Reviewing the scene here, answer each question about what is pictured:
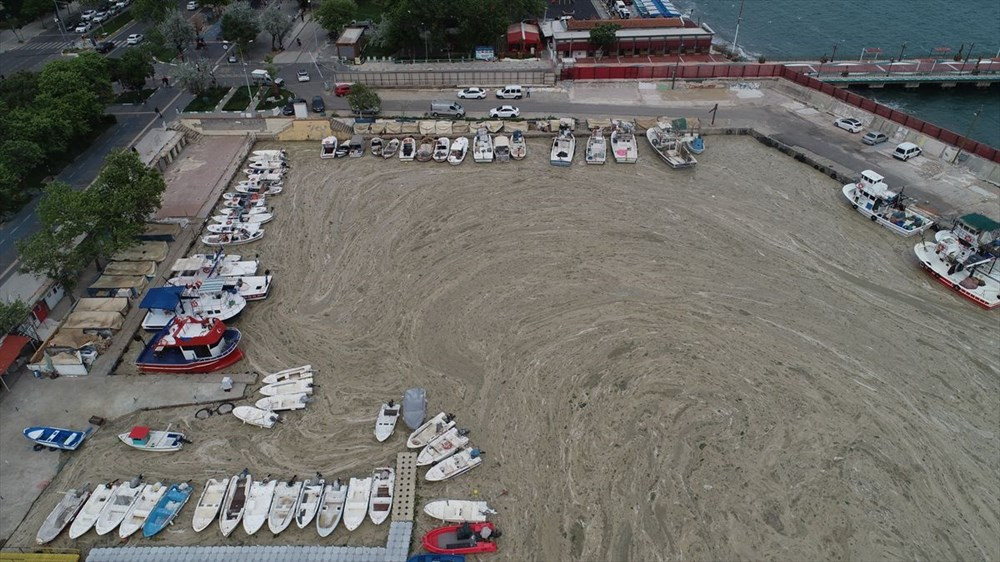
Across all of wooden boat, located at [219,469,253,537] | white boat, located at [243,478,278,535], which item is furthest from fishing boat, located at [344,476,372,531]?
wooden boat, located at [219,469,253,537]

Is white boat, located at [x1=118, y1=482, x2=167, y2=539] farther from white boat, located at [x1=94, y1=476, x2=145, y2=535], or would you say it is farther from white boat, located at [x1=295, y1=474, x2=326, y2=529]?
white boat, located at [x1=295, y1=474, x2=326, y2=529]

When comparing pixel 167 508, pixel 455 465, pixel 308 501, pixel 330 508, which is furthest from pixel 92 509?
pixel 455 465

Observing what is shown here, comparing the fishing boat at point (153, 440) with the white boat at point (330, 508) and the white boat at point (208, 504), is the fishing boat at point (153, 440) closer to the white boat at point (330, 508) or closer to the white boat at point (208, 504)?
the white boat at point (208, 504)

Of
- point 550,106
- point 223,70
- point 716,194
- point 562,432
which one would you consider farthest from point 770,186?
point 223,70

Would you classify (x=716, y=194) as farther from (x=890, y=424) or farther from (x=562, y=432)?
(x=562, y=432)

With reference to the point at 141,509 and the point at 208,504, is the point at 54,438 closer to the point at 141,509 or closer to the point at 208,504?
the point at 141,509

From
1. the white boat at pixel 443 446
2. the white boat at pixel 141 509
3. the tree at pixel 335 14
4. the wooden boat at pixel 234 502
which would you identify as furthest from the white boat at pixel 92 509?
the tree at pixel 335 14
